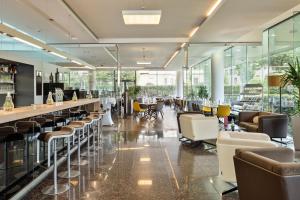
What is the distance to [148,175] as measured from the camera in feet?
14.9

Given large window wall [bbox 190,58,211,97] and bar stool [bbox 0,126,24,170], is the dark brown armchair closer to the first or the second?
bar stool [bbox 0,126,24,170]

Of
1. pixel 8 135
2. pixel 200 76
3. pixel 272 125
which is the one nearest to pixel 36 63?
pixel 8 135

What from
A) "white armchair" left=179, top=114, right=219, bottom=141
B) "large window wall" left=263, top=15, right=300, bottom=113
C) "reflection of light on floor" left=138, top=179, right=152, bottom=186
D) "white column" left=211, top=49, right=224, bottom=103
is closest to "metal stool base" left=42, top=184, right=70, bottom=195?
"reflection of light on floor" left=138, top=179, right=152, bottom=186

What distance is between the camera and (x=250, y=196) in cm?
Result: 260

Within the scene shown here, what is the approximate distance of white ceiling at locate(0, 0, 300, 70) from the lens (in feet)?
21.3

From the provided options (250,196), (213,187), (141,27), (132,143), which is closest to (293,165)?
(250,196)

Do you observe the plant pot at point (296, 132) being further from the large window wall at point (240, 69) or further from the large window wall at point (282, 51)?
the large window wall at point (240, 69)

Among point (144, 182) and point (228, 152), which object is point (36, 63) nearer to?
point (144, 182)

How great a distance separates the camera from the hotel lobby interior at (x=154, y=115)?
3670 mm

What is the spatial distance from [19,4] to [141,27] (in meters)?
3.75

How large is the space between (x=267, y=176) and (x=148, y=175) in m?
2.53

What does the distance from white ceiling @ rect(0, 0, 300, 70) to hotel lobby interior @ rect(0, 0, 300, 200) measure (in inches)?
1.4

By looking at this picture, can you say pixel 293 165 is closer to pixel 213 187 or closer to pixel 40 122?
pixel 213 187

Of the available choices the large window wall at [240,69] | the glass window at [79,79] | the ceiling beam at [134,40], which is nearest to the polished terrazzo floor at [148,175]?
the ceiling beam at [134,40]
